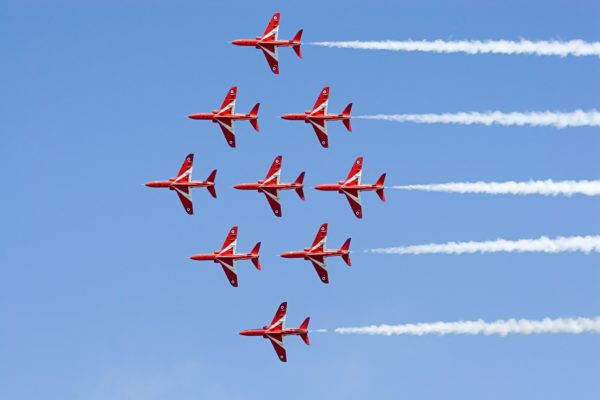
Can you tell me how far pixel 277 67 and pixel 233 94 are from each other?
5500mm

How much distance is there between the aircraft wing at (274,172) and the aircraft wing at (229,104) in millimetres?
5990

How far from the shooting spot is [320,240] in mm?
124688

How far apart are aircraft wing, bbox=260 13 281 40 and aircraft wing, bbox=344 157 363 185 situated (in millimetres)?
13296

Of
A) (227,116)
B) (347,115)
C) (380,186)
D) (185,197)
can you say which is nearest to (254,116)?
(227,116)

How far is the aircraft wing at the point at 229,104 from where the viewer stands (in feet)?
412

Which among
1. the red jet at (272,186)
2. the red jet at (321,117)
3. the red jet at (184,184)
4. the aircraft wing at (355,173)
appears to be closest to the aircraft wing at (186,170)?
the red jet at (184,184)

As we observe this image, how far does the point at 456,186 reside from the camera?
11362 centimetres

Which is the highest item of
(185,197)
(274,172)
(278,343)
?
(274,172)

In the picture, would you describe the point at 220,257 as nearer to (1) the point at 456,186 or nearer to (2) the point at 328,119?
(2) the point at 328,119

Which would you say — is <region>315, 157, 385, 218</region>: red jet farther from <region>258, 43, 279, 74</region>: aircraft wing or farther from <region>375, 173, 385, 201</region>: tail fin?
<region>258, 43, 279, 74</region>: aircraft wing

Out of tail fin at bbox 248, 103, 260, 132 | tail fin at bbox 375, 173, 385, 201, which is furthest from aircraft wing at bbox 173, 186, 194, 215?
tail fin at bbox 375, 173, 385, 201

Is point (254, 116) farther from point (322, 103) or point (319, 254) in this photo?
point (319, 254)

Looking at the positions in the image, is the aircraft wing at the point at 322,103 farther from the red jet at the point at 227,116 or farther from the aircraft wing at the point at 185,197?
the aircraft wing at the point at 185,197

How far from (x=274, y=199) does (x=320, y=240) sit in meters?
5.59
